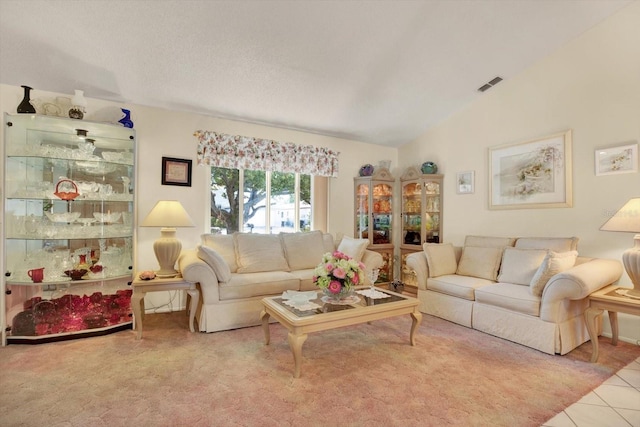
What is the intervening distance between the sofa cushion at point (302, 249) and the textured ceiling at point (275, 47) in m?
1.68

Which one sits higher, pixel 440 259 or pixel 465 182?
pixel 465 182

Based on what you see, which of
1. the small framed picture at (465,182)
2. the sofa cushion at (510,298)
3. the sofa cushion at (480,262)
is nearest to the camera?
the sofa cushion at (510,298)

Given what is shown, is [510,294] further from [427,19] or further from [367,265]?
[427,19]

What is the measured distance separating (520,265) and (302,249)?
2.47 metres

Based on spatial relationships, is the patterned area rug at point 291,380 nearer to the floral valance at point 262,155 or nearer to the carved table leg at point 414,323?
the carved table leg at point 414,323

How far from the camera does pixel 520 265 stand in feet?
10.4

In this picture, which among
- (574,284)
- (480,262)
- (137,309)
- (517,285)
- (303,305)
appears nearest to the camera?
(574,284)

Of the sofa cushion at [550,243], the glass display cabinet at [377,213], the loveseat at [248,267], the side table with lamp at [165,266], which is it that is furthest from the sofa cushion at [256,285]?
the sofa cushion at [550,243]

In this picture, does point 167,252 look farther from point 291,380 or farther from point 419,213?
point 419,213

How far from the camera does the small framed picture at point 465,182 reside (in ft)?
14.0

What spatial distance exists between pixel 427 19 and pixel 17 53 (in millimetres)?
3540

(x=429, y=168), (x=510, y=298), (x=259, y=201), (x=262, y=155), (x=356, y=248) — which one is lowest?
(x=510, y=298)

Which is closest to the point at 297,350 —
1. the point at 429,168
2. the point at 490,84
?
the point at 429,168

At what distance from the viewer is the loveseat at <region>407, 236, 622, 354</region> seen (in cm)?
257
